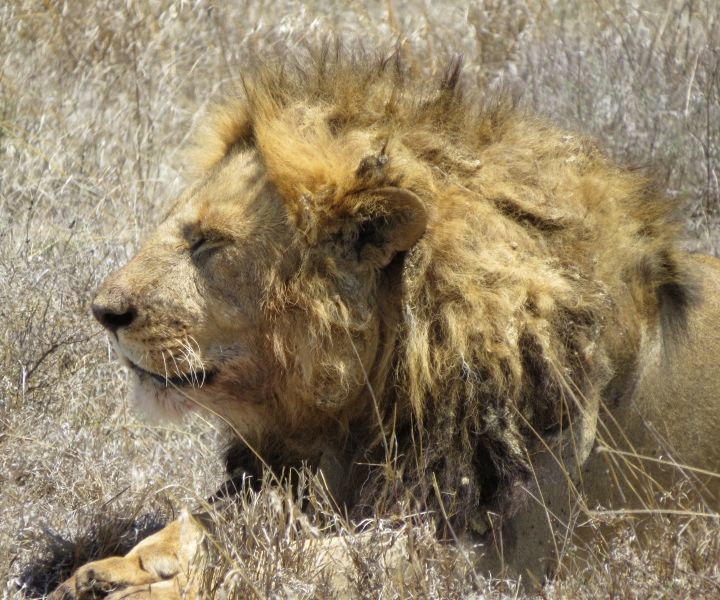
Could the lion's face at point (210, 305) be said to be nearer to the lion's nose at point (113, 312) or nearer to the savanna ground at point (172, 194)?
the lion's nose at point (113, 312)

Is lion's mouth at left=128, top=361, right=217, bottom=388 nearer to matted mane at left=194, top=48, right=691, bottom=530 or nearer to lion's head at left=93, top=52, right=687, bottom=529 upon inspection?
lion's head at left=93, top=52, right=687, bottom=529

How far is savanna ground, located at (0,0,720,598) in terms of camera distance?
2312 millimetres

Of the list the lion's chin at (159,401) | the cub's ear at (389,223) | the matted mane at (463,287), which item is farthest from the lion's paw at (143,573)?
the cub's ear at (389,223)

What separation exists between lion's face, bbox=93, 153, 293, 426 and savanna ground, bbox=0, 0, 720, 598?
A: 33 cm

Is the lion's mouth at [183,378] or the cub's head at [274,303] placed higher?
the cub's head at [274,303]

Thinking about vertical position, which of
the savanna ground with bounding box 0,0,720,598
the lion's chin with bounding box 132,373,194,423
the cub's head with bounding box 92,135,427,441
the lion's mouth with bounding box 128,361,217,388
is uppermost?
the cub's head with bounding box 92,135,427,441

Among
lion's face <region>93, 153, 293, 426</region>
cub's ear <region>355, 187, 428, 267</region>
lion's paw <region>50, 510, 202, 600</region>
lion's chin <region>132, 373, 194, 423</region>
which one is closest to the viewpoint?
lion's paw <region>50, 510, 202, 600</region>

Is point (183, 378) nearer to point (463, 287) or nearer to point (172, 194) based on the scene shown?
point (463, 287)

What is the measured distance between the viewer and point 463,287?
2.40 meters

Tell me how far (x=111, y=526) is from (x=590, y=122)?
11.9ft

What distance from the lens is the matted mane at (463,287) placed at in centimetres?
240

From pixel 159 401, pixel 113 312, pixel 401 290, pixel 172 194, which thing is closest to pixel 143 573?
pixel 159 401

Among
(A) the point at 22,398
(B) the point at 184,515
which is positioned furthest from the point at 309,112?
(A) the point at 22,398

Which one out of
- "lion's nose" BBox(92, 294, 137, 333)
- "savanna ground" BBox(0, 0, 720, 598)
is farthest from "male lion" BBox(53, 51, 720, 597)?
"savanna ground" BBox(0, 0, 720, 598)
